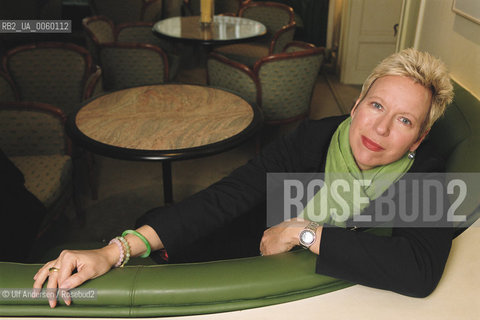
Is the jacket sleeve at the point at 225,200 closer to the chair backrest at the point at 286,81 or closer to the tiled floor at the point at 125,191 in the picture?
the tiled floor at the point at 125,191

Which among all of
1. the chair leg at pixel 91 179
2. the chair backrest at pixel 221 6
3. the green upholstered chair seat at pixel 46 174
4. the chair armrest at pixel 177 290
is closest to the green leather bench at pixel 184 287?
the chair armrest at pixel 177 290

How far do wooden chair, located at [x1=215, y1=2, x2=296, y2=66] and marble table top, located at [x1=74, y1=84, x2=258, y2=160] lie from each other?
178 cm

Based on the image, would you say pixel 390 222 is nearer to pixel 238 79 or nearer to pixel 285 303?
pixel 285 303

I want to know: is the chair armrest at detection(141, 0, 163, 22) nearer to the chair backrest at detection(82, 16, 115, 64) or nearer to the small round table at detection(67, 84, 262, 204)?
the chair backrest at detection(82, 16, 115, 64)

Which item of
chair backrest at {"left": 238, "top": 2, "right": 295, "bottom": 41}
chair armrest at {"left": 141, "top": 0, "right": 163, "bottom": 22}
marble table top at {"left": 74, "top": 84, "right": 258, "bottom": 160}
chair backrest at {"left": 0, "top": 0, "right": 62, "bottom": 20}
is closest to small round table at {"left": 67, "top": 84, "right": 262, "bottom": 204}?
marble table top at {"left": 74, "top": 84, "right": 258, "bottom": 160}

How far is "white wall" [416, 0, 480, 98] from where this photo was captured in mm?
1655

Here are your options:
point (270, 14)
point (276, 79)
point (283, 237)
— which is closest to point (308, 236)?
point (283, 237)

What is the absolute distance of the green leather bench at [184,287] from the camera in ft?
3.00

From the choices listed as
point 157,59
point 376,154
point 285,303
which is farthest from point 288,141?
Result: point 157,59

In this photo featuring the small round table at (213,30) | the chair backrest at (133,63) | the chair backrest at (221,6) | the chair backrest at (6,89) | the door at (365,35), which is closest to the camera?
the chair backrest at (6,89)

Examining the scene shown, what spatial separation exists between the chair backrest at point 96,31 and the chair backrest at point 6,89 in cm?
92

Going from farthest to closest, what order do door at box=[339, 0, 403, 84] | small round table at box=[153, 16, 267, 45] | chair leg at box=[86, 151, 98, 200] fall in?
door at box=[339, 0, 403, 84] → small round table at box=[153, 16, 267, 45] → chair leg at box=[86, 151, 98, 200]

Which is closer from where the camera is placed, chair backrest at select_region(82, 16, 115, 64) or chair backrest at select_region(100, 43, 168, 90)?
chair backrest at select_region(100, 43, 168, 90)

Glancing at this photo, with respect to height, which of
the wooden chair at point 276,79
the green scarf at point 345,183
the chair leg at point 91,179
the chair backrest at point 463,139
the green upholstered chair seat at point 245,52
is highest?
the chair backrest at point 463,139
